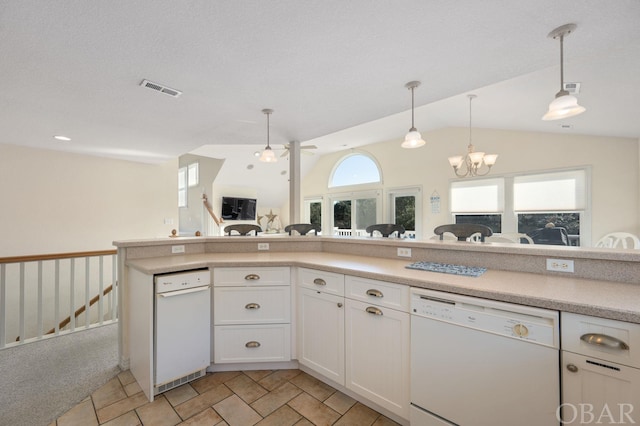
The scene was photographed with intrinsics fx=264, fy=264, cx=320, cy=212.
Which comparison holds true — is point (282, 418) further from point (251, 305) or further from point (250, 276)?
point (250, 276)

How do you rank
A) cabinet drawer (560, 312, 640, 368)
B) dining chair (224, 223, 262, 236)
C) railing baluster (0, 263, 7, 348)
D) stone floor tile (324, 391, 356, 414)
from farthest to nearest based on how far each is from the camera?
dining chair (224, 223, 262, 236) < railing baluster (0, 263, 7, 348) < stone floor tile (324, 391, 356, 414) < cabinet drawer (560, 312, 640, 368)

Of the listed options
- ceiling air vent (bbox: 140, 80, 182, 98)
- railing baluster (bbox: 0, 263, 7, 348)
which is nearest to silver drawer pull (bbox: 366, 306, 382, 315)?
ceiling air vent (bbox: 140, 80, 182, 98)

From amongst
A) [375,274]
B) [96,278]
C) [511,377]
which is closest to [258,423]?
[375,274]

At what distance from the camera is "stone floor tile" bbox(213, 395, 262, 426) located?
1.67 metres

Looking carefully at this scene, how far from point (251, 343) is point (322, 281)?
805 millimetres

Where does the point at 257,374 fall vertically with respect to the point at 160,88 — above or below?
below

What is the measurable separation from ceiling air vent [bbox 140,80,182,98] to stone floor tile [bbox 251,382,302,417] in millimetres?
2445

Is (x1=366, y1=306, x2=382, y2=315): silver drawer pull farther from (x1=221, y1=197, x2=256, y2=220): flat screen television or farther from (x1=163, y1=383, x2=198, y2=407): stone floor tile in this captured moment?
(x1=221, y1=197, x2=256, y2=220): flat screen television

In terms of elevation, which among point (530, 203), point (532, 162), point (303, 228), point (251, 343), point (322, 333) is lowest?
point (251, 343)

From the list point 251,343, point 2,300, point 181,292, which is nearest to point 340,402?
point 251,343

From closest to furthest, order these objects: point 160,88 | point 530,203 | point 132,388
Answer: point 132,388 → point 160,88 → point 530,203

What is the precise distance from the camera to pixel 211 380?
2.09 meters

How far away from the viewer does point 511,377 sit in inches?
48.1

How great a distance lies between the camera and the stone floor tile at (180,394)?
1.86 meters
